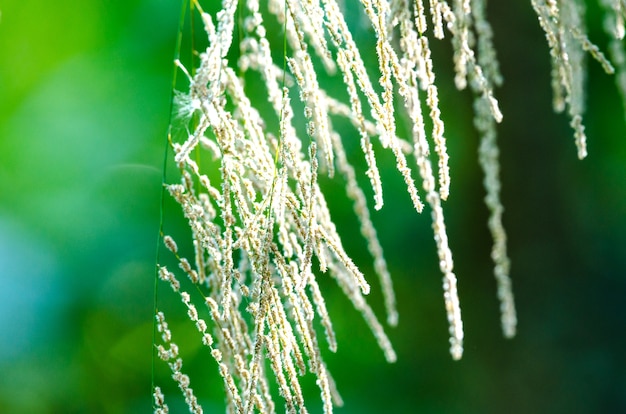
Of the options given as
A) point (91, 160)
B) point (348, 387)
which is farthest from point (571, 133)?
point (91, 160)

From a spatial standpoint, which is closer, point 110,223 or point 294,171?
point 294,171

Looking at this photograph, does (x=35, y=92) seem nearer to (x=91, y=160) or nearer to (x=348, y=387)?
(x=91, y=160)

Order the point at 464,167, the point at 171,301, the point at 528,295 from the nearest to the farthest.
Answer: the point at 528,295 → the point at 464,167 → the point at 171,301

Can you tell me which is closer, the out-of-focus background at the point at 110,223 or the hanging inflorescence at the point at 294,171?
the hanging inflorescence at the point at 294,171

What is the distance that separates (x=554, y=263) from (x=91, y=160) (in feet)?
6.42

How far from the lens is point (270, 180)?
2.39ft

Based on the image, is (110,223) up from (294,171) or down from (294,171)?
up

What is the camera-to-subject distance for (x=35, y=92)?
3.57m

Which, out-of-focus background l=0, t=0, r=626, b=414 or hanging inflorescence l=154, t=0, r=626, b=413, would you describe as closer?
hanging inflorescence l=154, t=0, r=626, b=413

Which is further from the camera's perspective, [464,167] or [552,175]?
[464,167]

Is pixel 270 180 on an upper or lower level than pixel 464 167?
lower

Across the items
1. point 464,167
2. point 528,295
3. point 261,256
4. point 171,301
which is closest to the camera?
point 261,256

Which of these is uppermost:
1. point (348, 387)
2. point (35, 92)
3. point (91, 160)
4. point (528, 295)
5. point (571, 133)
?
point (35, 92)

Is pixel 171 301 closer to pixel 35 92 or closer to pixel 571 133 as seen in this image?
pixel 35 92
